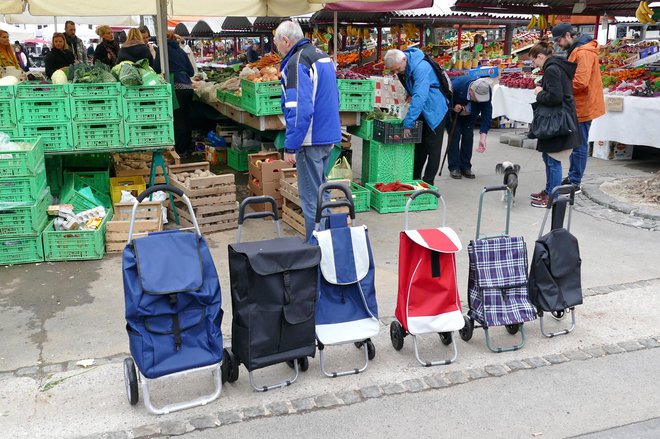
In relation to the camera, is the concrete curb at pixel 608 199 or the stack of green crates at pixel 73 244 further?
the concrete curb at pixel 608 199

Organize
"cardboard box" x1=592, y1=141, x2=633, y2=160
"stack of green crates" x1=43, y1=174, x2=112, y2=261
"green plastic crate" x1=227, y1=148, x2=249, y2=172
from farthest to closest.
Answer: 1. "cardboard box" x1=592, y1=141, x2=633, y2=160
2. "green plastic crate" x1=227, y1=148, x2=249, y2=172
3. "stack of green crates" x1=43, y1=174, x2=112, y2=261

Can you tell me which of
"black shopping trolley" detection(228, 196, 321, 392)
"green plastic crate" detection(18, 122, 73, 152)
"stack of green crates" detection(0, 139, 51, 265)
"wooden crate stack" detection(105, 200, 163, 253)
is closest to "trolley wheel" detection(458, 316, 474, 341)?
"black shopping trolley" detection(228, 196, 321, 392)

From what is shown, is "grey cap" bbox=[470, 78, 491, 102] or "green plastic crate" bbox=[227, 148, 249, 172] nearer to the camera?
"grey cap" bbox=[470, 78, 491, 102]

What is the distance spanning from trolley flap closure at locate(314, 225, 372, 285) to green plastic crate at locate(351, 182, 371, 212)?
3548mm

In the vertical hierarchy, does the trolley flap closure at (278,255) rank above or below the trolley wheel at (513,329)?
above

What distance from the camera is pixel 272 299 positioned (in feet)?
12.2

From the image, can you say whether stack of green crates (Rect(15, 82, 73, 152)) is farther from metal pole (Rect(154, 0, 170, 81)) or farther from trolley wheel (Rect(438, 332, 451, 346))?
trolley wheel (Rect(438, 332, 451, 346))

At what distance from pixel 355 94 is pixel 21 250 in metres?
4.23

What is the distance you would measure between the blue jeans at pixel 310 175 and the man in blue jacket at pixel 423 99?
224 cm

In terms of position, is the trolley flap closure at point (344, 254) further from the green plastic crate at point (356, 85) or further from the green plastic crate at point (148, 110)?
the green plastic crate at point (356, 85)

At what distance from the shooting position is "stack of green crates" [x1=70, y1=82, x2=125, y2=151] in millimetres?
6445

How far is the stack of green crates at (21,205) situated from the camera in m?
5.75

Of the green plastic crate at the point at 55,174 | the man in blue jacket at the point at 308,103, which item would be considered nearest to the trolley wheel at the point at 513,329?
the man in blue jacket at the point at 308,103

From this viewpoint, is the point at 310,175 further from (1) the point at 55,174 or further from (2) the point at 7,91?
(1) the point at 55,174
